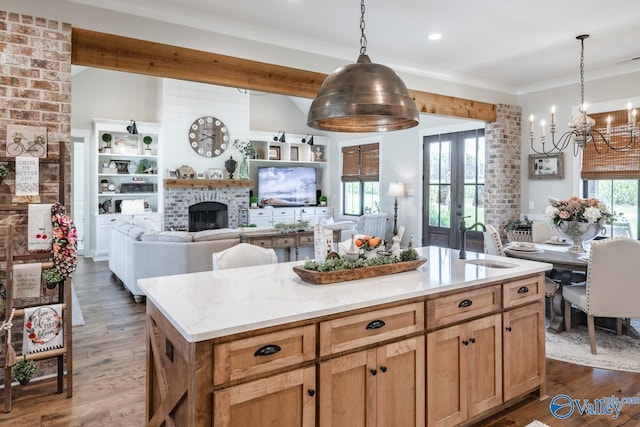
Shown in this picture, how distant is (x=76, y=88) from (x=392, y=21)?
6.99 metres

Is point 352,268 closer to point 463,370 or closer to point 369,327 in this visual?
point 369,327

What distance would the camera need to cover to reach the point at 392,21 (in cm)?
378

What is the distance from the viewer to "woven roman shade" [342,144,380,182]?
30.7 feet

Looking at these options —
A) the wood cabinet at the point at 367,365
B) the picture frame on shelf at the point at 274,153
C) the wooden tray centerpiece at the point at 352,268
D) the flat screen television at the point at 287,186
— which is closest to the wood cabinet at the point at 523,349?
the wood cabinet at the point at 367,365

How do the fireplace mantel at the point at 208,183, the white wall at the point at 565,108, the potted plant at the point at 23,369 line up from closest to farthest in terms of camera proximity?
the potted plant at the point at 23,369 → the white wall at the point at 565,108 → the fireplace mantel at the point at 208,183

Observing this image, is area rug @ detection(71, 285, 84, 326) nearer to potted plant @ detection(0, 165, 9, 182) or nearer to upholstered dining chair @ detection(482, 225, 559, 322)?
potted plant @ detection(0, 165, 9, 182)

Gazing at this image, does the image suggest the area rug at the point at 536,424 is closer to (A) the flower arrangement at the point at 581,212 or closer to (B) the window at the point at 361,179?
(A) the flower arrangement at the point at 581,212

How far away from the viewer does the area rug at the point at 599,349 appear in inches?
128

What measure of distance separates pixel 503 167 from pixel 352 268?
15.4ft

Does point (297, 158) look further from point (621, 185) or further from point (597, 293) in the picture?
point (597, 293)

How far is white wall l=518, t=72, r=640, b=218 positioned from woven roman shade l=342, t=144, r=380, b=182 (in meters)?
3.55

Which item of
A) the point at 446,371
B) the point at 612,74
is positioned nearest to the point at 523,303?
the point at 446,371

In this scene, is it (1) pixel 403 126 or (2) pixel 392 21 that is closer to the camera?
(1) pixel 403 126

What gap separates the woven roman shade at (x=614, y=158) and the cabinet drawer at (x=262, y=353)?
5091 millimetres
